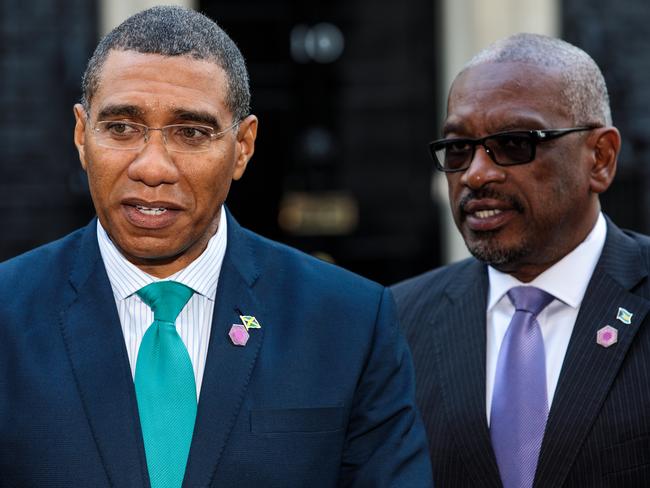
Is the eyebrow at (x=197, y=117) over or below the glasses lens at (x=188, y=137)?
over

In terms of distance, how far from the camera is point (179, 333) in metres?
2.76

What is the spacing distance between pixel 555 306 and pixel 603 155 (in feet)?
1.60

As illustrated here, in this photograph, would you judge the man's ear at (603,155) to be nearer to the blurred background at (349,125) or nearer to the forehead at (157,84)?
the forehead at (157,84)

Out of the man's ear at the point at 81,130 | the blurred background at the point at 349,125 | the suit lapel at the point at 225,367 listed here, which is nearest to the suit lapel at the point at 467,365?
the suit lapel at the point at 225,367

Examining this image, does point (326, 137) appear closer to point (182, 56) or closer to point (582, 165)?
point (582, 165)

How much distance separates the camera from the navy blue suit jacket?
2.58m

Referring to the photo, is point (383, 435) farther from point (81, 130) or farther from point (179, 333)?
point (81, 130)

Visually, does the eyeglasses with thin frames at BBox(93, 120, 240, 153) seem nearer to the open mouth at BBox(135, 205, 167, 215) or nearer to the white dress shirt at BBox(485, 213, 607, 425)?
the open mouth at BBox(135, 205, 167, 215)

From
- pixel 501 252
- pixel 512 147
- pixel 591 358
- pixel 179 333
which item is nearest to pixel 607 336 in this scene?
pixel 591 358

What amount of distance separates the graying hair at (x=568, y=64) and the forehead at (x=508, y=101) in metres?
0.03

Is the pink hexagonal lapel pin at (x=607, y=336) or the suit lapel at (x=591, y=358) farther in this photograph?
the pink hexagonal lapel pin at (x=607, y=336)

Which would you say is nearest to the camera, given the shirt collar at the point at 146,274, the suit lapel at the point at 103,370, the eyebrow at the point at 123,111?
the suit lapel at the point at 103,370

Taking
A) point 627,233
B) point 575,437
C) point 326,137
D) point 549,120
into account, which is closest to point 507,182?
point 549,120

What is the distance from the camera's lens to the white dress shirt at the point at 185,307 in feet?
9.01
